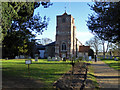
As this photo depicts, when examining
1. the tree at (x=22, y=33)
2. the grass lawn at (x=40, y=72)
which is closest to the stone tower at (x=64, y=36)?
the grass lawn at (x=40, y=72)

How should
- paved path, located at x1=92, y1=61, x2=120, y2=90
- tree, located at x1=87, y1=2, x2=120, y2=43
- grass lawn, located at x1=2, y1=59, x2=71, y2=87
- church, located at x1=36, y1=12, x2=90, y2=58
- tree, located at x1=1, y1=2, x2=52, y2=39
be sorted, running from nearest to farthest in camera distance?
paved path, located at x1=92, y1=61, x2=120, y2=90
tree, located at x1=1, y1=2, x2=52, y2=39
grass lawn, located at x1=2, y1=59, x2=71, y2=87
tree, located at x1=87, y1=2, x2=120, y2=43
church, located at x1=36, y1=12, x2=90, y2=58

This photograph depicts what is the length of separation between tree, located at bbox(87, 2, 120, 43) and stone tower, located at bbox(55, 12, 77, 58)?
102 ft

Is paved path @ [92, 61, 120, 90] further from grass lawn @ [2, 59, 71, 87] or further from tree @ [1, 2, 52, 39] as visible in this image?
tree @ [1, 2, 52, 39]

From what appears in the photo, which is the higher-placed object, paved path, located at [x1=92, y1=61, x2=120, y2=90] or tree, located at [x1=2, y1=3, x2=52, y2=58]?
tree, located at [x1=2, y1=3, x2=52, y2=58]

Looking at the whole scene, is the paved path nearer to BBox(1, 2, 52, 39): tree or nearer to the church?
BBox(1, 2, 52, 39): tree

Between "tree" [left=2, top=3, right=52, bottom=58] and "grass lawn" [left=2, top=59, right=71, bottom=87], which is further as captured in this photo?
"tree" [left=2, top=3, right=52, bottom=58]

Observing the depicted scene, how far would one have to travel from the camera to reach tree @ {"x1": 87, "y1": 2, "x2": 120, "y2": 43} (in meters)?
10.8

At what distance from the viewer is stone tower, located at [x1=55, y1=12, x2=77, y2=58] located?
149ft

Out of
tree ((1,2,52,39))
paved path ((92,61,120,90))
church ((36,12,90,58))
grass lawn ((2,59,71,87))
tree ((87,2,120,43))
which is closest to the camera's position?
paved path ((92,61,120,90))

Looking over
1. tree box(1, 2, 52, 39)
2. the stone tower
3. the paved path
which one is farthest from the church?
tree box(1, 2, 52, 39)

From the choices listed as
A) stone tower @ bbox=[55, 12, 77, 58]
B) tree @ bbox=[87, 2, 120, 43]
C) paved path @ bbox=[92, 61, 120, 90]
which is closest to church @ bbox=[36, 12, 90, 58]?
stone tower @ bbox=[55, 12, 77, 58]

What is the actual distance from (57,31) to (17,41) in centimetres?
3562

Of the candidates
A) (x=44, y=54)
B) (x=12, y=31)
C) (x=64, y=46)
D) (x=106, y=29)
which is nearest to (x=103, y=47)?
(x=64, y=46)

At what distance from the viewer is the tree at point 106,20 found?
1077 cm
